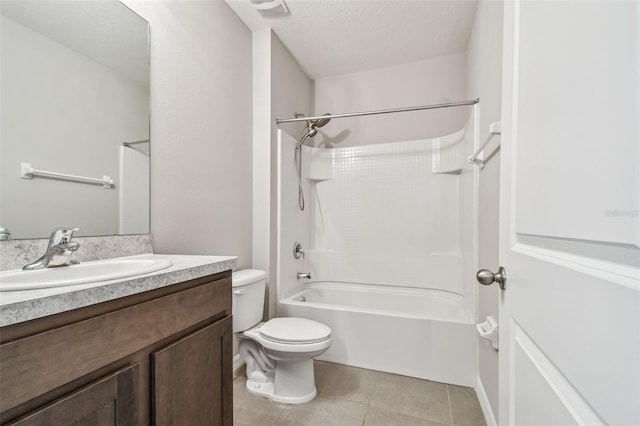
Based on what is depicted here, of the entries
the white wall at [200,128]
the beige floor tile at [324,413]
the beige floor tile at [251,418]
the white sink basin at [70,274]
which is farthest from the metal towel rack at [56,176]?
the beige floor tile at [324,413]

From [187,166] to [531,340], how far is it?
164 centimetres

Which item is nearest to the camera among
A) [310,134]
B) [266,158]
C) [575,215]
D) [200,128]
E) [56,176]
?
[575,215]

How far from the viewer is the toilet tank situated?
5.33 ft

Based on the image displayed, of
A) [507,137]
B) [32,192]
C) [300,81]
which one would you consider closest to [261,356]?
[32,192]

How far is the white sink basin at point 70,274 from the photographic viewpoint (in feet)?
1.98

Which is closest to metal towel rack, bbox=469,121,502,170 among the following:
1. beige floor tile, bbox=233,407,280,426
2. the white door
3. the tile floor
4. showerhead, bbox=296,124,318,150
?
the white door

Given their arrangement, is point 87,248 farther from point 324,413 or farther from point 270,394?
point 324,413

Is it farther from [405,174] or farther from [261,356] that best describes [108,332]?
[405,174]

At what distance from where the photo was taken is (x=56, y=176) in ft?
3.29

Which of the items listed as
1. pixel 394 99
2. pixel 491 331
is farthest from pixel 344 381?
pixel 394 99

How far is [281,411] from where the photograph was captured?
1513 millimetres

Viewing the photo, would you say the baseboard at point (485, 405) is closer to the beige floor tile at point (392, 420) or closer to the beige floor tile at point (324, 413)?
the beige floor tile at point (392, 420)

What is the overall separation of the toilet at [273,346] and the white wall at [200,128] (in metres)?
0.32

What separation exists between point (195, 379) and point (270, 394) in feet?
3.09
